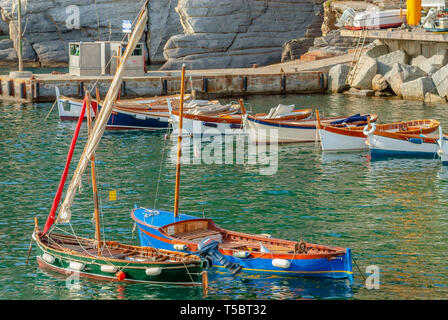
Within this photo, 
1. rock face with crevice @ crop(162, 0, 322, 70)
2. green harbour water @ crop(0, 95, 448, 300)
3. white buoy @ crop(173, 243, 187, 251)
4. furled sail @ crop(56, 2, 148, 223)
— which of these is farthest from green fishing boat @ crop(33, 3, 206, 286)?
rock face with crevice @ crop(162, 0, 322, 70)

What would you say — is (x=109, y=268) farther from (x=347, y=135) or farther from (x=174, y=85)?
(x=174, y=85)

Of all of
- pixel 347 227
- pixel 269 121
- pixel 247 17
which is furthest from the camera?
pixel 247 17

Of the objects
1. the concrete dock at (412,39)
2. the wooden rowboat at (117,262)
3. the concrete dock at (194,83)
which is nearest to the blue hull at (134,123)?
the concrete dock at (194,83)

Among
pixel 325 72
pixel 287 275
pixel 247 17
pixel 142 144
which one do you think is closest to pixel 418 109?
pixel 325 72

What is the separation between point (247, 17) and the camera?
9006 centimetres

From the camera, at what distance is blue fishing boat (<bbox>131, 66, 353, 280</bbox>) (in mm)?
24844

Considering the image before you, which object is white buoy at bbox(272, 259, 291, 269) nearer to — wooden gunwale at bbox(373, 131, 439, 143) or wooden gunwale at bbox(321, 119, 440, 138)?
wooden gunwale at bbox(373, 131, 439, 143)

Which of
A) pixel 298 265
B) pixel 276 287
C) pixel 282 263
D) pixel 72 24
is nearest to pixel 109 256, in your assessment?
pixel 276 287

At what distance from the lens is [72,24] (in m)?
97.6

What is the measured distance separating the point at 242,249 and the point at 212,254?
41.8 inches

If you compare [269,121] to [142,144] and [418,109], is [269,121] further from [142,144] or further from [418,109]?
[418,109]

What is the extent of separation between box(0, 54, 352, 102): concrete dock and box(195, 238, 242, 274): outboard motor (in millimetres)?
43175

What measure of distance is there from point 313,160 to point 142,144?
1197 centimetres
